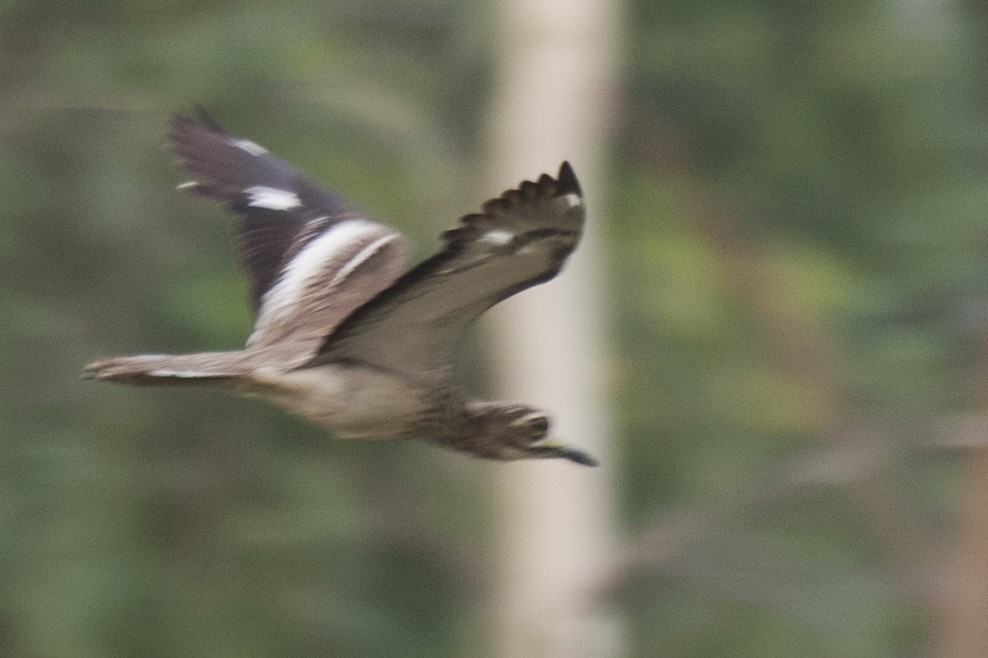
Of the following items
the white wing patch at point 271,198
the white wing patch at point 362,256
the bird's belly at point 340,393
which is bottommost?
the bird's belly at point 340,393

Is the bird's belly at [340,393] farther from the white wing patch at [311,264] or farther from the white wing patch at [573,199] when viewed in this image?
the white wing patch at [573,199]

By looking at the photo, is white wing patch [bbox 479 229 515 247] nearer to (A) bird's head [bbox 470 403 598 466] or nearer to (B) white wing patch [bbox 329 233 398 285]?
(A) bird's head [bbox 470 403 598 466]

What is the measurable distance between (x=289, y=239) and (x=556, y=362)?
11.9 feet

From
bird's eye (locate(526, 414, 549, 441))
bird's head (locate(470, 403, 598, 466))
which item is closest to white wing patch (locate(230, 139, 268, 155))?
bird's head (locate(470, 403, 598, 466))

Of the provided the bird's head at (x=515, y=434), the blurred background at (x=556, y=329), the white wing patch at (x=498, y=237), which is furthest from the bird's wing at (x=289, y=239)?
the blurred background at (x=556, y=329)

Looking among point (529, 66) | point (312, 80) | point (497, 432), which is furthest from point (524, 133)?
point (497, 432)

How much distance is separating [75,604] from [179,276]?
6.27 feet

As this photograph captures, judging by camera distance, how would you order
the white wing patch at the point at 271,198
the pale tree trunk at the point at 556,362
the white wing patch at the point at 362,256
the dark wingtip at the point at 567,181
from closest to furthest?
the dark wingtip at the point at 567,181, the white wing patch at the point at 362,256, the white wing patch at the point at 271,198, the pale tree trunk at the point at 556,362

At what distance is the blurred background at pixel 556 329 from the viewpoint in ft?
33.8

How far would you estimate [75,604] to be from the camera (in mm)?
10180

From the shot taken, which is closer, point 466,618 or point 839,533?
point 466,618

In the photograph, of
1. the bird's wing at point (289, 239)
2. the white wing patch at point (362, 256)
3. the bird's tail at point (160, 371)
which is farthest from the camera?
the white wing patch at point (362, 256)

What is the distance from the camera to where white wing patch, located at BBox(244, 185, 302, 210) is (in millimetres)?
6746

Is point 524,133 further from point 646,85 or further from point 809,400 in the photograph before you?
point 646,85
